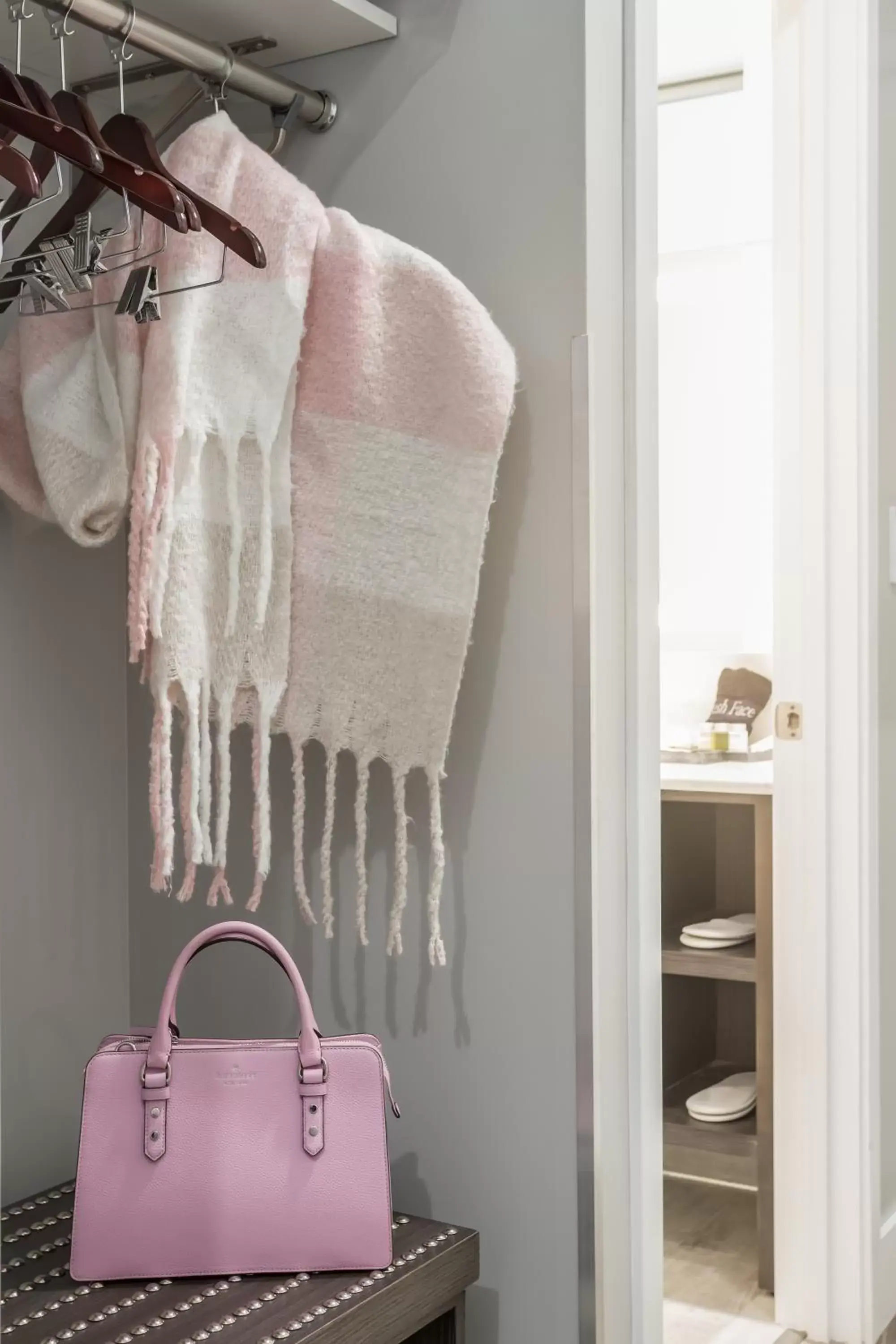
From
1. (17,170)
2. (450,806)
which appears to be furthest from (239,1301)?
(17,170)

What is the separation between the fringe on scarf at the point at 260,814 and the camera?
1.27 metres

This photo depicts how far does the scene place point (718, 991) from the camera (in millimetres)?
2805

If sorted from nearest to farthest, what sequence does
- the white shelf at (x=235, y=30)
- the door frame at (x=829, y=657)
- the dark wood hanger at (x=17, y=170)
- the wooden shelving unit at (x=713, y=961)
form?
the dark wood hanger at (x=17, y=170) → the white shelf at (x=235, y=30) → the door frame at (x=829, y=657) → the wooden shelving unit at (x=713, y=961)

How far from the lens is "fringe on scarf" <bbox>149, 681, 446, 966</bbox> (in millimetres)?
1266

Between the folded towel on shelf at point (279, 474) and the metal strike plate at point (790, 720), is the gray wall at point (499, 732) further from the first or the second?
the metal strike plate at point (790, 720)

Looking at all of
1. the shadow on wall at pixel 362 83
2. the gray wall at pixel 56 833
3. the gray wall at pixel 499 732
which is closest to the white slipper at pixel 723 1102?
the gray wall at pixel 499 732

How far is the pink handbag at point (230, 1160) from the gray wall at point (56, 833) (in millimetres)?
320

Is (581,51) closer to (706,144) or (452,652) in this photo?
(452,652)

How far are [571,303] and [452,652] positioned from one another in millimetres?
407

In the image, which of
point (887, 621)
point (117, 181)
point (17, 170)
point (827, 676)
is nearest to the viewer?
point (17, 170)

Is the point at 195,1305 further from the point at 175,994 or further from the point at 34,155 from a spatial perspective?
the point at 34,155

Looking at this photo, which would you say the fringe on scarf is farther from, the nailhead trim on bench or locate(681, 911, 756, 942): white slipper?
locate(681, 911, 756, 942): white slipper

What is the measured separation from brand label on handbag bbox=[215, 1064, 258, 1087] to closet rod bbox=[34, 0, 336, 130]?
3.34 feet

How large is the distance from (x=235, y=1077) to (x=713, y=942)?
1200 mm
